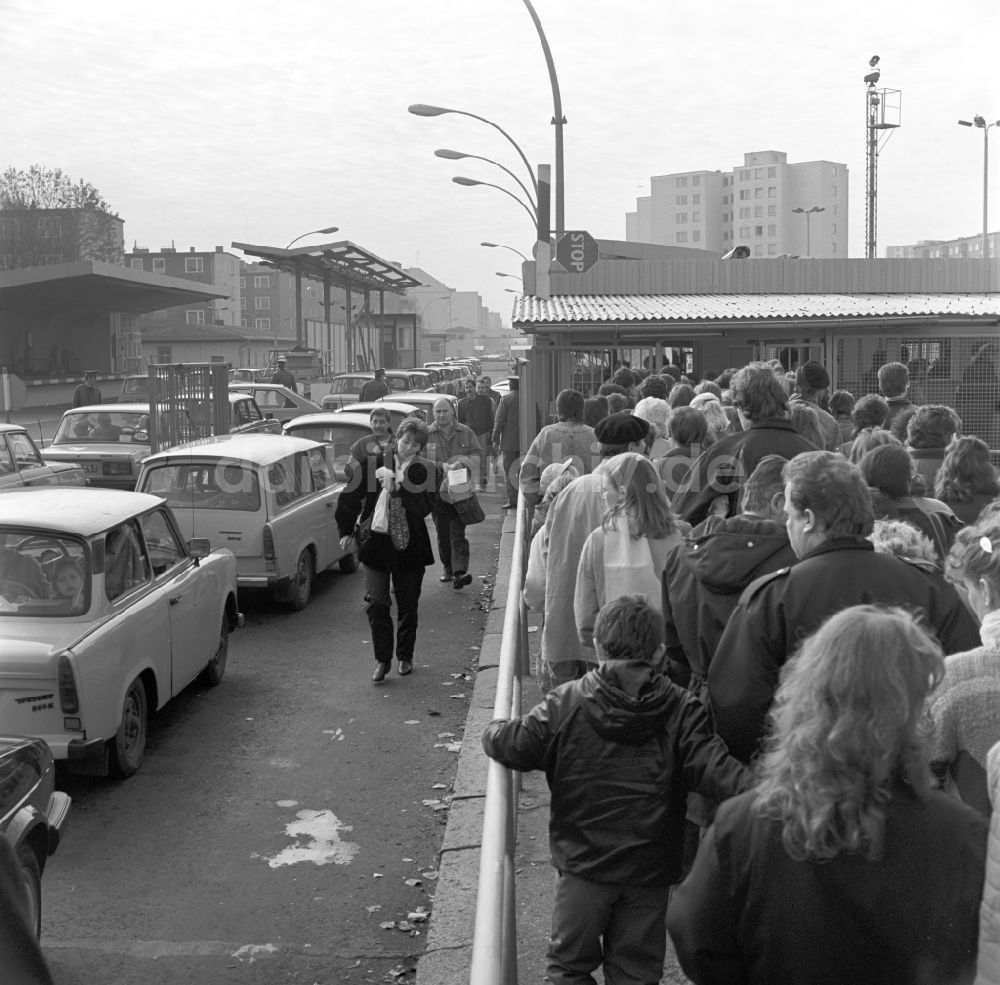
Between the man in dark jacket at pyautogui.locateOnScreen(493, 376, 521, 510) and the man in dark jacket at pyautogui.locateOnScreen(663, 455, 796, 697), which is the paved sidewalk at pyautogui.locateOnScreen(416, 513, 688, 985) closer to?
the man in dark jacket at pyautogui.locateOnScreen(663, 455, 796, 697)

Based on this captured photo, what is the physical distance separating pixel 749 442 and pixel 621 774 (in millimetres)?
2601

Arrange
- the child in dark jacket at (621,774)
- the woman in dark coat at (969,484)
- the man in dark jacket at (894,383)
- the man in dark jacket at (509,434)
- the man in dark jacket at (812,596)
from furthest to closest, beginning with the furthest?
the man in dark jacket at (509,434)
the man in dark jacket at (894,383)
the woman in dark coat at (969,484)
the child in dark jacket at (621,774)
the man in dark jacket at (812,596)

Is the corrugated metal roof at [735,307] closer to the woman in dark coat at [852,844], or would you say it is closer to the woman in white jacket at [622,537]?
the woman in white jacket at [622,537]

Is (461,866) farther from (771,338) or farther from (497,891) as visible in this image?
(771,338)

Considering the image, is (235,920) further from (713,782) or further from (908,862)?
(908,862)

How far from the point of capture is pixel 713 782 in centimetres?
357

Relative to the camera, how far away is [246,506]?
11.2 m

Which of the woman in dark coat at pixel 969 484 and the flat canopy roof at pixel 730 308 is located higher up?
the flat canopy roof at pixel 730 308

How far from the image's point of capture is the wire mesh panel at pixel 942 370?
56.5 feet

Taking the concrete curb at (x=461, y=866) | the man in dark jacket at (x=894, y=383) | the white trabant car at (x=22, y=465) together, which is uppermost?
the man in dark jacket at (x=894, y=383)

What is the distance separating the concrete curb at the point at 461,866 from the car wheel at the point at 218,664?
5.80 ft

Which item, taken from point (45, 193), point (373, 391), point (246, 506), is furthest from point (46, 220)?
point (246, 506)

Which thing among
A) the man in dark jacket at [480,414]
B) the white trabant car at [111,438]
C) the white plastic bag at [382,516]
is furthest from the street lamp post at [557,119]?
the white plastic bag at [382,516]

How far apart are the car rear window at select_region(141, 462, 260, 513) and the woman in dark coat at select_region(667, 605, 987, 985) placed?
9.23 metres
